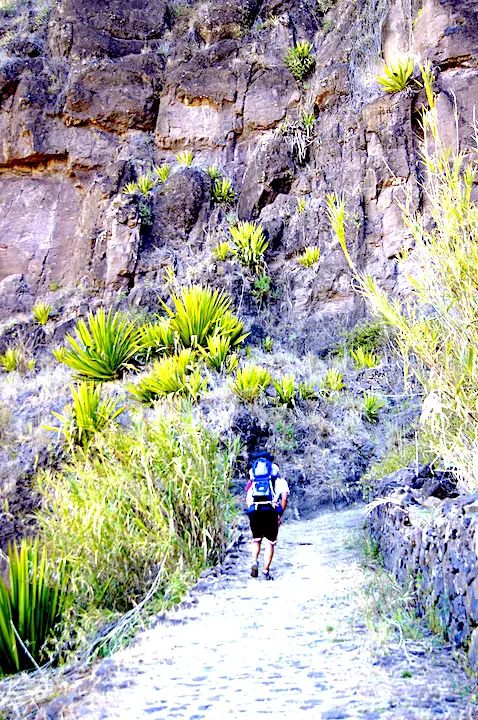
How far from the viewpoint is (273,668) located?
10.7 ft

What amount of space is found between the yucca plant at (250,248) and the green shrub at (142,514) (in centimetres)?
728

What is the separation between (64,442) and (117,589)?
4.48 m

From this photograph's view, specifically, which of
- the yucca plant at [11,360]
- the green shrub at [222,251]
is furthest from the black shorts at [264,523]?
the yucca plant at [11,360]

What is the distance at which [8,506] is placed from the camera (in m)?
8.59

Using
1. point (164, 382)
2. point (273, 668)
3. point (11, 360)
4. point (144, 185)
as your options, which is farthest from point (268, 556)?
point (144, 185)

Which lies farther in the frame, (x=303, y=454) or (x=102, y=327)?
(x=102, y=327)

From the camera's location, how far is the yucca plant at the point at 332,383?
415 inches

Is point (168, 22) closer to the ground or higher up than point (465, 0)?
higher up

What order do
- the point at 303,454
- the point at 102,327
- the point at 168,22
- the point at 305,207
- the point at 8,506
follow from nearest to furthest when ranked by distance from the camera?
the point at 8,506, the point at 303,454, the point at 102,327, the point at 305,207, the point at 168,22

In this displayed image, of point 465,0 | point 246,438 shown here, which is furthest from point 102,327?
point 465,0

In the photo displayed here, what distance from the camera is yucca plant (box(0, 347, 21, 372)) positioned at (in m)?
12.8

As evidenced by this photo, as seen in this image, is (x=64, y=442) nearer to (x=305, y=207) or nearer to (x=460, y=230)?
(x=460, y=230)

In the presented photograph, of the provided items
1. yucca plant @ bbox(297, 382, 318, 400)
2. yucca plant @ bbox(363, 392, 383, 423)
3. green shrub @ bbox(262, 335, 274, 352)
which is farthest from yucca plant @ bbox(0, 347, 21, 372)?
yucca plant @ bbox(363, 392, 383, 423)

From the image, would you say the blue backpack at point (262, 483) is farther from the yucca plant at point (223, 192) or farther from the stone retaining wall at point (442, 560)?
the yucca plant at point (223, 192)
